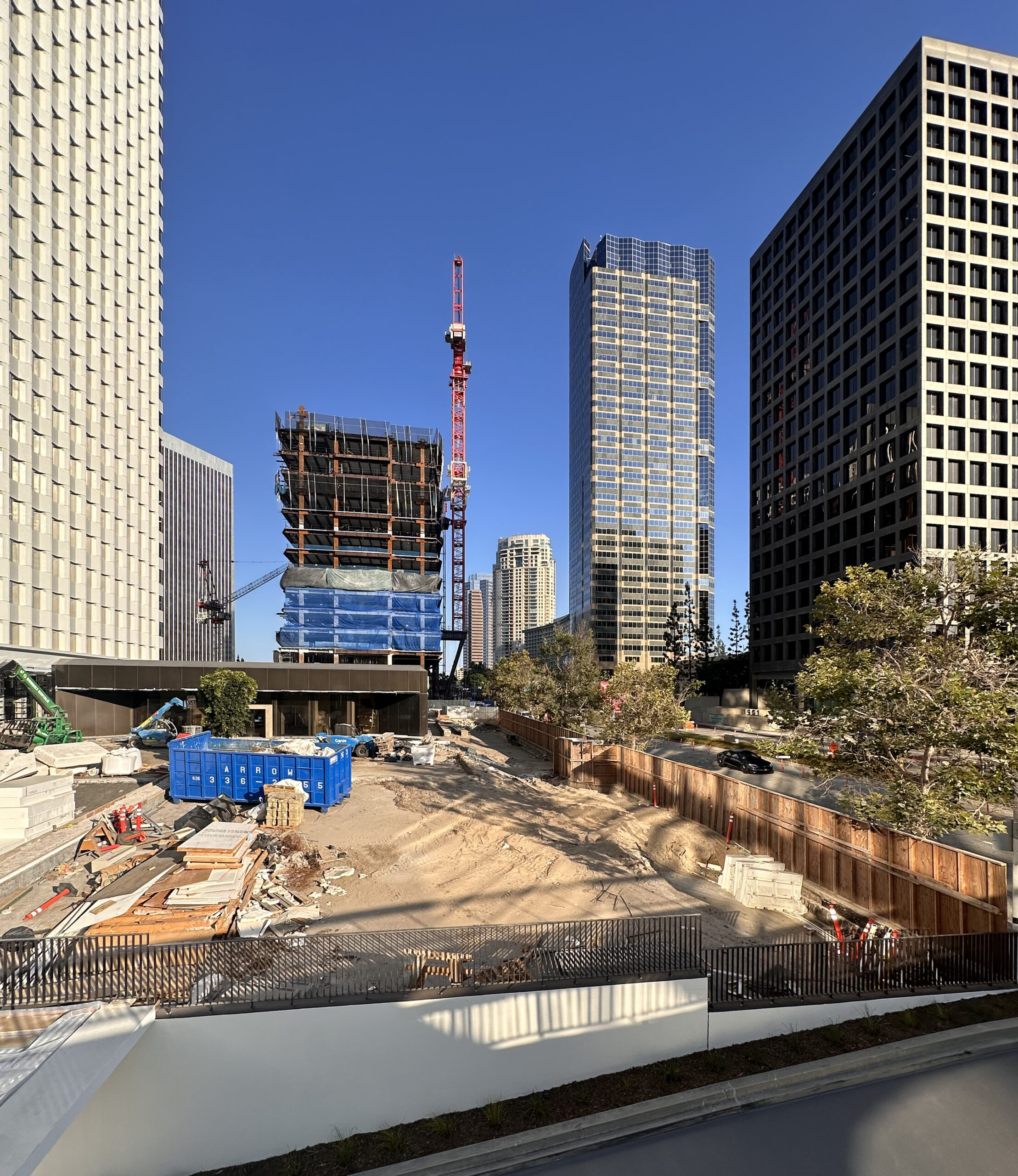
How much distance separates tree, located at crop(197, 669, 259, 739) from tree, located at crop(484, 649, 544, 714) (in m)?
22.8

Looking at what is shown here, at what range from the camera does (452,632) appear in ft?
354

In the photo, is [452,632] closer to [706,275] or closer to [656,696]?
[656,696]

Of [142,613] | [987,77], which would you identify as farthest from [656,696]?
[987,77]

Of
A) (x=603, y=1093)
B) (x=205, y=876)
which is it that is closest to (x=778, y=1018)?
(x=603, y=1093)

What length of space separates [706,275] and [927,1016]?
191 m

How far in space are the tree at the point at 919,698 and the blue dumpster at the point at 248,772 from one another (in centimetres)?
1728

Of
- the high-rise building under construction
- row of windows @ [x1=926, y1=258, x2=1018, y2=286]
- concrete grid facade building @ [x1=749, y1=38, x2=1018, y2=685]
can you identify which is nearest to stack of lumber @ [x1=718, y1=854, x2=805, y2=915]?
concrete grid facade building @ [x1=749, y1=38, x2=1018, y2=685]

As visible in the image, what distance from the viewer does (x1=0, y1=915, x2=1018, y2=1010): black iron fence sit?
Answer: 1002 centimetres

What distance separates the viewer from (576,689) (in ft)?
127

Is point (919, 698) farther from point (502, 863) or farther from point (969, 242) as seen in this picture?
point (969, 242)

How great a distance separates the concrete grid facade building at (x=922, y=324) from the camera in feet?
185

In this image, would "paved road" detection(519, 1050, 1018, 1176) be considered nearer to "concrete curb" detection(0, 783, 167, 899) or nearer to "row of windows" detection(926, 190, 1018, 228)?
"concrete curb" detection(0, 783, 167, 899)

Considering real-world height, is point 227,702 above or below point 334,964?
above

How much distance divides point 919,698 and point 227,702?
30865 millimetres
